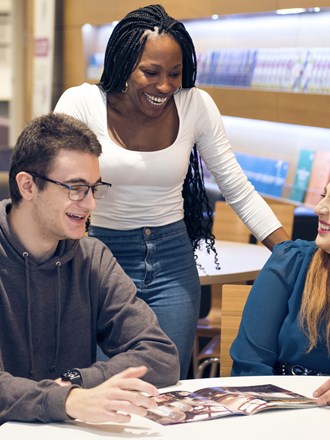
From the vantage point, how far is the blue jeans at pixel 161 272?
9.07ft

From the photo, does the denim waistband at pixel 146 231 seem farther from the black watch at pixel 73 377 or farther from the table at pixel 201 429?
the table at pixel 201 429

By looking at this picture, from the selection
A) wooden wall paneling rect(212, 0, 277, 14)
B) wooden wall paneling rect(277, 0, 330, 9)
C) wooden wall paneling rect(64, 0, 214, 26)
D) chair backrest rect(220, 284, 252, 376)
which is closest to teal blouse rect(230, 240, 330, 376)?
chair backrest rect(220, 284, 252, 376)

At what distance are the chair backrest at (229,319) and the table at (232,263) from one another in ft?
2.26

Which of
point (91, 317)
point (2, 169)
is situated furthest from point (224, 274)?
point (2, 169)

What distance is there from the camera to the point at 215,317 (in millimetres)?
4324

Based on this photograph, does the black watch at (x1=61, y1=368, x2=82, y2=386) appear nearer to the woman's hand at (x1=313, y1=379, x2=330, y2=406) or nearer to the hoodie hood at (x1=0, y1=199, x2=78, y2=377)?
the hoodie hood at (x1=0, y1=199, x2=78, y2=377)

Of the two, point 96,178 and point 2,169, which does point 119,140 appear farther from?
point 2,169

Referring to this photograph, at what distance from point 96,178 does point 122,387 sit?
1.85 feet

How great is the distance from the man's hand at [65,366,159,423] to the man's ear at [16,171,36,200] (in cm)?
54

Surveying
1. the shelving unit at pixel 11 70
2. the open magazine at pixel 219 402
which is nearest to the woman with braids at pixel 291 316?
the open magazine at pixel 219 402

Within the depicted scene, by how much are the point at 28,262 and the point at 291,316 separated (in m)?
0.73

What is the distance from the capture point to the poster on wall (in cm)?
883

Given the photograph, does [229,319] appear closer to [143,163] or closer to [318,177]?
[143,163]

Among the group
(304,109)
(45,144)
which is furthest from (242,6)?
(45,144)
